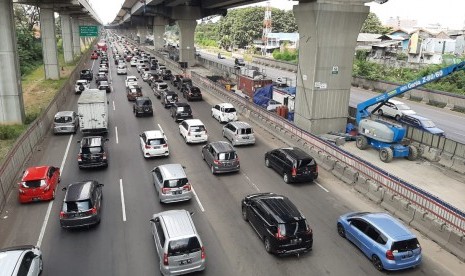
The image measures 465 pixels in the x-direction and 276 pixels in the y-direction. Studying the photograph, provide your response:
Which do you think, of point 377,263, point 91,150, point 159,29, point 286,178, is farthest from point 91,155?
point 159,29

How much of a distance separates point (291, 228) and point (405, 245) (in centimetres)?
399

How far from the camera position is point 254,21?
139500mm

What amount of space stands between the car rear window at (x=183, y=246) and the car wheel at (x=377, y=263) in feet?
21.1

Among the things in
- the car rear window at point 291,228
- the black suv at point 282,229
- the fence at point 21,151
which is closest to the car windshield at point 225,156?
the black suv at point 282,229

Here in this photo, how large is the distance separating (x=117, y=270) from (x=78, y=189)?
15.8 feet

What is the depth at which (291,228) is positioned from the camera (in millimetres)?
14219

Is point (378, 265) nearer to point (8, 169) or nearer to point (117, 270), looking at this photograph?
point (117, 270)

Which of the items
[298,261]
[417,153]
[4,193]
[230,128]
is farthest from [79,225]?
[417,153]

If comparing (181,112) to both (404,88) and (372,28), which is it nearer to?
(404,88)

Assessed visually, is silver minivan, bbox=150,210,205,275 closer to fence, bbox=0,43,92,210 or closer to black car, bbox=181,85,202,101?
fence, bbox=0,43,92,210

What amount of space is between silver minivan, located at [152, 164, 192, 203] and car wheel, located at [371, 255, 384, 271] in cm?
871

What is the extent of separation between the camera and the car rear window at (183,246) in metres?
12.7

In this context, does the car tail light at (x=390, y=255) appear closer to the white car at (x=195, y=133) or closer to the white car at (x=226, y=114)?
the white car at (x=195, y=133)

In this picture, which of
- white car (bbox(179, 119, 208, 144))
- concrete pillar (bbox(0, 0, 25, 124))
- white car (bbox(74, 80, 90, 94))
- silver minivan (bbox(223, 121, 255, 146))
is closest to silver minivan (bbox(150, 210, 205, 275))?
silver minivan (bbox(223, 121, 255, 146))
